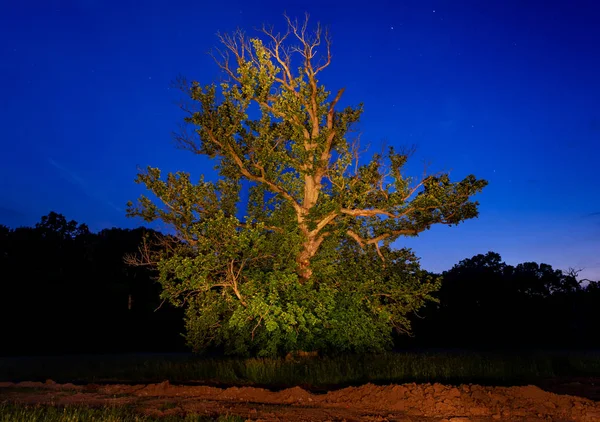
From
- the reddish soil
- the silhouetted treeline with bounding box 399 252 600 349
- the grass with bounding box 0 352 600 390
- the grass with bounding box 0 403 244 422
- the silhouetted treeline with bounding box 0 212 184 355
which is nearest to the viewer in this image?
the grass with bounding box 0 403 244 422

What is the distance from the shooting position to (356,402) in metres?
10.5

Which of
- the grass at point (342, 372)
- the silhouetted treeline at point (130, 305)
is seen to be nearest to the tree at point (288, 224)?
the grass at point (342, 372)

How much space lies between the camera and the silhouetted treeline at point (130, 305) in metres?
38.1

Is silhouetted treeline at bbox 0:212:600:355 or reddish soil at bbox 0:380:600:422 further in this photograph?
silhouetted treeline at bbox 0:212:600:355

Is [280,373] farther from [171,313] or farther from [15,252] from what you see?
[15,252]

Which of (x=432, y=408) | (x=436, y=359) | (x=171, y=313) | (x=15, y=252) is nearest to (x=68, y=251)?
(x=15, y=252)

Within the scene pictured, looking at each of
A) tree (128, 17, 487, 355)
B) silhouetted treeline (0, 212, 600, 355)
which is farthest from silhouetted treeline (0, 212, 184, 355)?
tree (128, 17, 487, 355)

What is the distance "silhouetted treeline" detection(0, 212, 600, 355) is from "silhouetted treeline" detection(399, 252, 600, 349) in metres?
0.10

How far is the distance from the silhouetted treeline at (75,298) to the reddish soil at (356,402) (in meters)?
25.1

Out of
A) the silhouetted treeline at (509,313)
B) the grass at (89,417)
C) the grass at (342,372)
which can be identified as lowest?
the grass at (89,417)

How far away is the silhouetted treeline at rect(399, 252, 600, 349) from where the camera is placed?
49.5 m

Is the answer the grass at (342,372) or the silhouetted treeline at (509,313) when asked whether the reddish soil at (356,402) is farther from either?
the silhouetted treeline at (509,313)

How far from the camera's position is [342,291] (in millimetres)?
19812

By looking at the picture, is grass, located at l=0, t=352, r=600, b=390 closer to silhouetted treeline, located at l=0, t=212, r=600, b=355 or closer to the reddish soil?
the reddish soil
